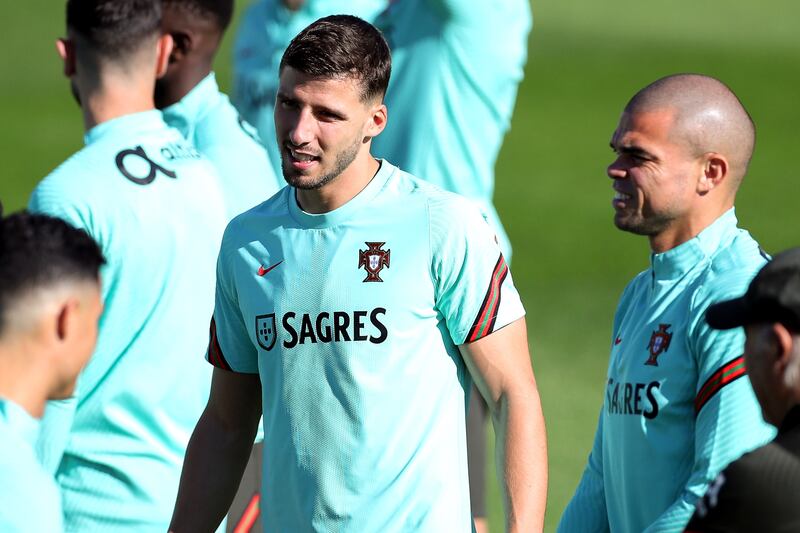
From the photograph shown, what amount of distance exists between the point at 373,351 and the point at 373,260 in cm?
26

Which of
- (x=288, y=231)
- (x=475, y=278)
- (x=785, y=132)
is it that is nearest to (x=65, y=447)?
(x=288, y=231)

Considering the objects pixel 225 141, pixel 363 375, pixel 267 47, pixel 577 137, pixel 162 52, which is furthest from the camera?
pixel 577 137

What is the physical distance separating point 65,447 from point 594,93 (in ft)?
61.3

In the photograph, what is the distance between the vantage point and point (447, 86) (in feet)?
23.5

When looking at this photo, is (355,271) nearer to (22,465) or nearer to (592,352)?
(22,465)

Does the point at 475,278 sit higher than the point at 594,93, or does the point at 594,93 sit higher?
the point at 594,93

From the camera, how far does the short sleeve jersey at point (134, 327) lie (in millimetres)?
5129

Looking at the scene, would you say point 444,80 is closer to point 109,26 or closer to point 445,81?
point 445,81

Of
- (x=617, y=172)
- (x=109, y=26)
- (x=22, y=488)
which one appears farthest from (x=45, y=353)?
(x=109, y=26)

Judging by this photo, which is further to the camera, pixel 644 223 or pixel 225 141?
pixel 225 141

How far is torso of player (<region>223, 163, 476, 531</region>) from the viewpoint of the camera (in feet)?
13.6

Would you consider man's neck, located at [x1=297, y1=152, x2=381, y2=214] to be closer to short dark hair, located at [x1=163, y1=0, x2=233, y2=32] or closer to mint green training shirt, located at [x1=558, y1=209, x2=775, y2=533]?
mint green training shirt, located at [x1=558, y1=209, x2=775, y2=533]

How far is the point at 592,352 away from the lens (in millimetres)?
12344

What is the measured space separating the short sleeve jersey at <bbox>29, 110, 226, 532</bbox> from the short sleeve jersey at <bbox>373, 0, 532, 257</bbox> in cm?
200
